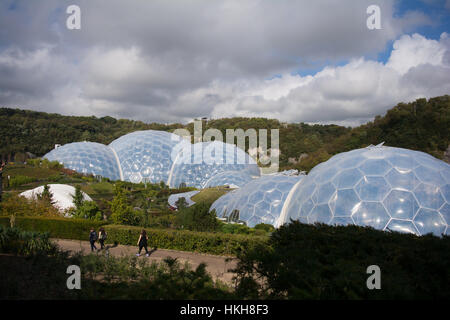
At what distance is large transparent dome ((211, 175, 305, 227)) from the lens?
50.0 feet

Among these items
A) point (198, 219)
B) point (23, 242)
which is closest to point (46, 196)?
point (23, 242)

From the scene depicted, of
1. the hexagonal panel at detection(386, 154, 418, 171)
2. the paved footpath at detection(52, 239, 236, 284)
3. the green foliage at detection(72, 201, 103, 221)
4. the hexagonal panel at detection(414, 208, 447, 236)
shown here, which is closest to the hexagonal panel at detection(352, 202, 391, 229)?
the hexagonal panel at detection(414, 208, 447, 236)

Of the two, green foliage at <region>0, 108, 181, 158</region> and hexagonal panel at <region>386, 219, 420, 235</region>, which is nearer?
hexagonal panel at <region>386, 219, 420, 235</region>

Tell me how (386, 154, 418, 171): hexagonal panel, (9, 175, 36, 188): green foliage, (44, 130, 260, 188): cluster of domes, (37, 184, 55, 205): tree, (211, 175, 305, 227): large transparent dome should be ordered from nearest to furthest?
1. (386, 154, 418, 171): hexagonal panel
2. (211, 175, 305, 227): large transparent dome
3. (37, 184, 55, 205): tree
4. (9, 175, 36, 188): green foliage
5. (44, 130, 260, 188): cluster of domes

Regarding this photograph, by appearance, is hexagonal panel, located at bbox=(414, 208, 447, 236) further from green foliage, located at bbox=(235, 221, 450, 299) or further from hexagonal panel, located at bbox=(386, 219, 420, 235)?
green foliage, located at bbox=(235, 221, 450, 299)

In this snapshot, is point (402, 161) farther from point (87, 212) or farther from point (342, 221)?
point (87, 212)

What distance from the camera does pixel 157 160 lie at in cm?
3709

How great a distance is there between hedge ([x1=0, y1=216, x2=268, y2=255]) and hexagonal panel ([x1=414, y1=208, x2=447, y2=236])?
5.23 metres

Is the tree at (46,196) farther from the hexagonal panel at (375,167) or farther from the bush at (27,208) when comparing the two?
the hexagonal panel at (375,167)

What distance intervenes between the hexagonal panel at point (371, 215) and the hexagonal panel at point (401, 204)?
0.80ft

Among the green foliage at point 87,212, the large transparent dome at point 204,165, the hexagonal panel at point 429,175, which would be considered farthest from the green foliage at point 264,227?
the large transparent dome at point 204,165

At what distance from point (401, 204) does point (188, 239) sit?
8.46m

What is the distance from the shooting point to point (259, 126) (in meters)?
79.6
